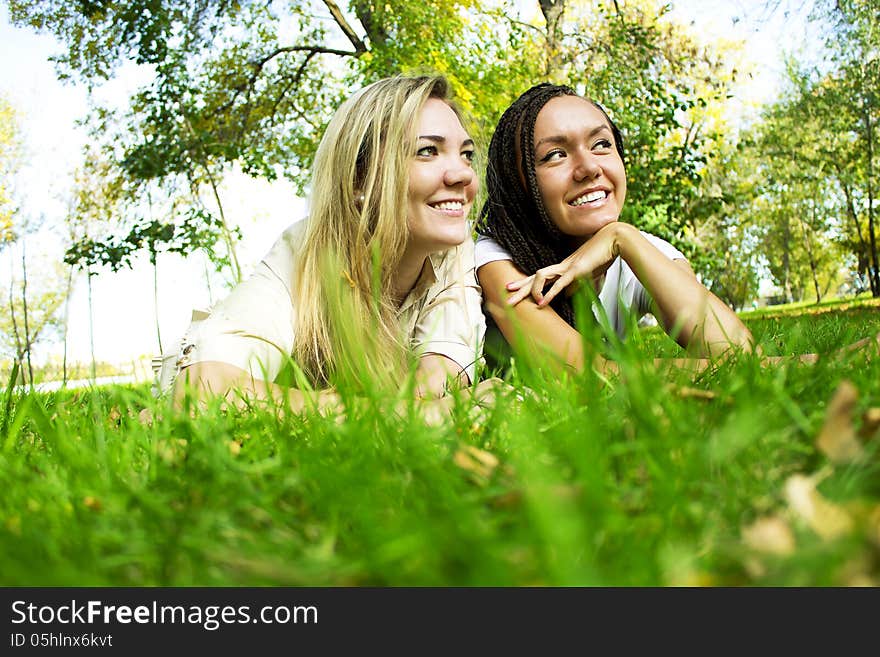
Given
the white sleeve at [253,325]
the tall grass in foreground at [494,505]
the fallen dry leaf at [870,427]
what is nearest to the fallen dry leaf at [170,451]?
the tall grass in foreground at [494,505]

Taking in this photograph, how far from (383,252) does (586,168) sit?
1091 mm

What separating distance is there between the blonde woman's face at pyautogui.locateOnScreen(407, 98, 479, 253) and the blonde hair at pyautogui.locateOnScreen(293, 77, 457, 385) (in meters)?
0.06

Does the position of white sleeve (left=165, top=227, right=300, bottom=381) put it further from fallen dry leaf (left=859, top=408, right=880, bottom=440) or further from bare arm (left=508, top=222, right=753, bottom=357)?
fallen dry leaf (left=859, top=408, right=880, bottom=440)

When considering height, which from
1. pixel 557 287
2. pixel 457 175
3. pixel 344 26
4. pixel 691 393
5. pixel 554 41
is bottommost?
pixel 691 393

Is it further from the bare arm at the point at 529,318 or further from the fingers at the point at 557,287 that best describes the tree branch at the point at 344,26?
the fingers at the point at 557,287

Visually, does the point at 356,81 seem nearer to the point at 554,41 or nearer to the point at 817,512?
the point at 554,41

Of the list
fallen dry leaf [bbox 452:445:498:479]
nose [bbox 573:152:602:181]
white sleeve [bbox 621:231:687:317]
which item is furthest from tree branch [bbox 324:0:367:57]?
fallen dry leaf [bbox 452:445:498:479]

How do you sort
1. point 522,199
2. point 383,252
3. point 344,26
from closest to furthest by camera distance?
1. point 383,252
2. point 522,199
3. point 344,26

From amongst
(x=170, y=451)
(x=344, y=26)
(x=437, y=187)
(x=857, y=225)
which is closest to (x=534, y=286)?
(x=437, y=187)

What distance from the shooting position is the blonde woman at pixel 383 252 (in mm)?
3072

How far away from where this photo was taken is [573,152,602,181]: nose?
3.54 m

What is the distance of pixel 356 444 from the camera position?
112 centimetres

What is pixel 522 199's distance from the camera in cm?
378
